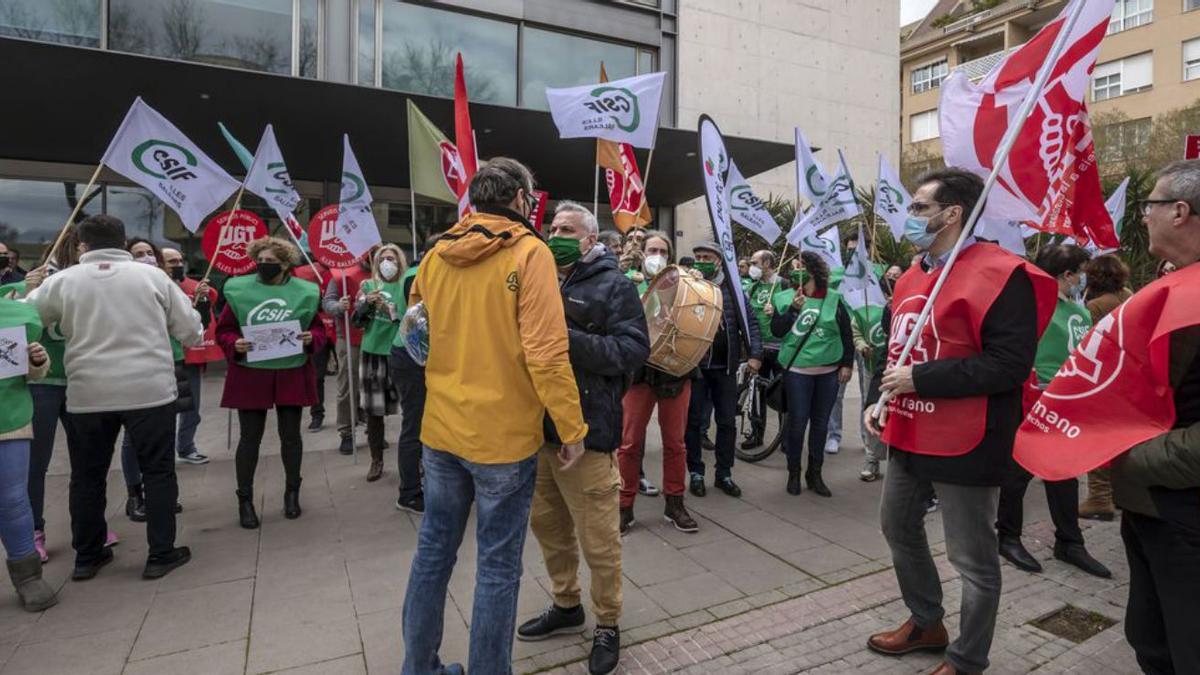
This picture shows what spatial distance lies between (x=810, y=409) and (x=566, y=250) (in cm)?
344

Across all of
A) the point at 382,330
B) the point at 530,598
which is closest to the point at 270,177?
the point at 382,330

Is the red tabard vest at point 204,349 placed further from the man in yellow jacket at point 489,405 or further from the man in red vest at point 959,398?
the man in red vest at point 959,398

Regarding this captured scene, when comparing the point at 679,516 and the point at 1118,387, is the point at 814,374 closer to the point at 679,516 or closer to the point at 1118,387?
the point at 679,516

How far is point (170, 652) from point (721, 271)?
14.0ft

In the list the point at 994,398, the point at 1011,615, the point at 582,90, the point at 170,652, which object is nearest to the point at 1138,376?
the point at 994,398

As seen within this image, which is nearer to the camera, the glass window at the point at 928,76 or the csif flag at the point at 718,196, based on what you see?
the csif flag at the point at 718,196

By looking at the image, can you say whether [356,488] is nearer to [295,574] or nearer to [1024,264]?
[295,574]

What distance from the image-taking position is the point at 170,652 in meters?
3.05

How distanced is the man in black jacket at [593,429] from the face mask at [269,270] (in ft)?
9.06

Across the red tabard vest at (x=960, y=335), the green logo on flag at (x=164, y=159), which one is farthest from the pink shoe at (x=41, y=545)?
the red tabard vest at (x=960, y=335)

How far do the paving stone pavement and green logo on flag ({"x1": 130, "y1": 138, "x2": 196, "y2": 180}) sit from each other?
8.30 ft

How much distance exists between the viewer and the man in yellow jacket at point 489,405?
243 centimetres

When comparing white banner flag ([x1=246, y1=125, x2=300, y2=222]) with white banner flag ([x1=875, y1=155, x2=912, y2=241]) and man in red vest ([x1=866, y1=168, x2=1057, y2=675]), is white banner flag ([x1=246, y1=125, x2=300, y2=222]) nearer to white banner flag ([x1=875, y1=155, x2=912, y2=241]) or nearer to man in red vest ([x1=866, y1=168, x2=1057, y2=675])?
man in red vest ([x1=866, y1=168, x2=1057, y2=675])

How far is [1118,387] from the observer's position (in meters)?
1.96
